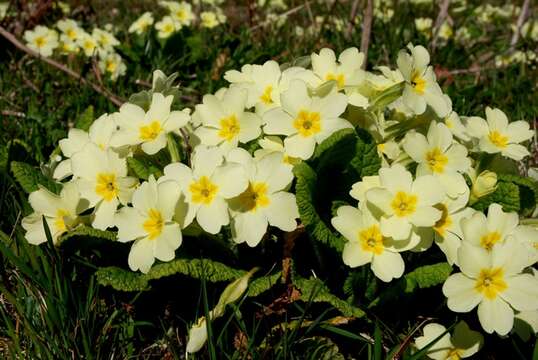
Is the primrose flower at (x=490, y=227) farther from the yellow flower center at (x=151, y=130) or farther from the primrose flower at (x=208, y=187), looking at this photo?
the yellow flower center at (x=151, y=130)

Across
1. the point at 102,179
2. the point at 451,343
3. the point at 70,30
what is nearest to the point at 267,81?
the point at 102,179

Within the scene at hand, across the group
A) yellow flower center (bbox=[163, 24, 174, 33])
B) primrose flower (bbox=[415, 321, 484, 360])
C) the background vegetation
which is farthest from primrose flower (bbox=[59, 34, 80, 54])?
primrose flower (bbox=[415, 321, 484, 360])

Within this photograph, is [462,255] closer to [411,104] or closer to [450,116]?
[411,104]

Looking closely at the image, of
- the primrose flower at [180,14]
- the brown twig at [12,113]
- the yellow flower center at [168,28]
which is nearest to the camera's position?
the brown twig at [12,113]

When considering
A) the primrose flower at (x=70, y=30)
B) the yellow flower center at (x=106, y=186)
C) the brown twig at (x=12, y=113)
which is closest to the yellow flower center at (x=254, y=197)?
the yellow flower center at (x=106, y=186)

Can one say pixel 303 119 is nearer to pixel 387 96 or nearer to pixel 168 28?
pixel 387 96

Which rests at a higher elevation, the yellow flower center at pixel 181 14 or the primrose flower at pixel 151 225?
the primrose flower at pixel 151 225
